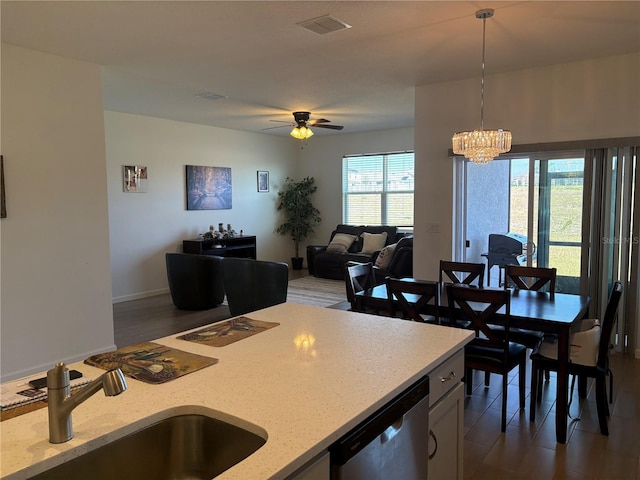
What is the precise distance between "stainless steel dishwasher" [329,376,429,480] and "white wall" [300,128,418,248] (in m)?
7.48

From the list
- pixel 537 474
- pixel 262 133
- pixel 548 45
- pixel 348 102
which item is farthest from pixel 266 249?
pixel 537 474

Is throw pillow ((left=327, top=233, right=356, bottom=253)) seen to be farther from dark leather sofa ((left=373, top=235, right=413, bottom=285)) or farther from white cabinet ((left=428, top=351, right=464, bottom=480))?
white cabinet ((left=428, top=351, right=464, bottom=480))

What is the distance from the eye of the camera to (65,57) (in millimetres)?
4012

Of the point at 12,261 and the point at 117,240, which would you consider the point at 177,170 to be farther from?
the point at 12,261

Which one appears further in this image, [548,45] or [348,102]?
[348,102]

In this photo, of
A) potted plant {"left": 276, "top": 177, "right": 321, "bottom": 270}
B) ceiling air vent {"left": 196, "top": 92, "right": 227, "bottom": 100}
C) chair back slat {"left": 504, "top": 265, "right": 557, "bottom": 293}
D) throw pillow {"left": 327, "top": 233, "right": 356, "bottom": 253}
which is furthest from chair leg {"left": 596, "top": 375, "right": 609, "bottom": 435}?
potted plant {"left": 276, "top": 177, "right": 321, "bottom": 270}

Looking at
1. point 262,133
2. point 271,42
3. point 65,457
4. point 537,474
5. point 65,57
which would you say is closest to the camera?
point 65,457

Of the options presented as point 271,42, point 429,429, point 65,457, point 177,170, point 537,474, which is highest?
point 271,42

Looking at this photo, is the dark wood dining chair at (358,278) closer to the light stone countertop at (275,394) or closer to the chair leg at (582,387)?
the chair leg at (582,387)

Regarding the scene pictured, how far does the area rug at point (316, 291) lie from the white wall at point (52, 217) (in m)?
2.82

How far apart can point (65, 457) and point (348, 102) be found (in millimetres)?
5529

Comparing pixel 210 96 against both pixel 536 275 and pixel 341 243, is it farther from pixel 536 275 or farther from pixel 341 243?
pixel 536 275

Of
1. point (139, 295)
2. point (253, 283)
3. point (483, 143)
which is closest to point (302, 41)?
point (483, 143)

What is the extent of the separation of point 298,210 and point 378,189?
1727mm
